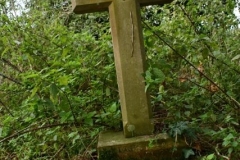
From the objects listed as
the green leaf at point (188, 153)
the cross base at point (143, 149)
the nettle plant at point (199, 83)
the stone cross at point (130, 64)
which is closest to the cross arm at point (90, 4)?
the stone cross at point (130, 64)

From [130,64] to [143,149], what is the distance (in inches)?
24.5

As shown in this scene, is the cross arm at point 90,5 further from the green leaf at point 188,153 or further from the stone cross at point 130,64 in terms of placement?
A: the green leaf at point 188,153

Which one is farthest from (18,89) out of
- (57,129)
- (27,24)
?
(57,129)

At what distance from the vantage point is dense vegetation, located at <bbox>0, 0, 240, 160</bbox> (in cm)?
282

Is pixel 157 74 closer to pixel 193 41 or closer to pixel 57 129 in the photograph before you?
pixel 193 41

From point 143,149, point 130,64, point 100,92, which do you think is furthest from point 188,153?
point 100,92

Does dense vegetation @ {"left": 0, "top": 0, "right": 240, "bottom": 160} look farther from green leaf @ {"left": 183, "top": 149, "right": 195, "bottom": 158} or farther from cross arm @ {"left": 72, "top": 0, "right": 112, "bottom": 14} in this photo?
cross arm @ {"left": 72, "top": 0, "right": 112, "bottom": 14}

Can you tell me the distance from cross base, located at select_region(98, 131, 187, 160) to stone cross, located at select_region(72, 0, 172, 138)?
136 mm

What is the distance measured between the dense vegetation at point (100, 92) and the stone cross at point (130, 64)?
0.16 meters

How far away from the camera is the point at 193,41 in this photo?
133 inches

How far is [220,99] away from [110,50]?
43.5 inches

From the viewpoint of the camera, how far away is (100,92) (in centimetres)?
338

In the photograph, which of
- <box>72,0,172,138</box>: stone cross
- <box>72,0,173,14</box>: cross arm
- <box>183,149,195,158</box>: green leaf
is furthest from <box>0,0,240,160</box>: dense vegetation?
<box>72,0,173,14</box>: cross arm

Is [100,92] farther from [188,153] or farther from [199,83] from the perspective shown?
[188,153]
